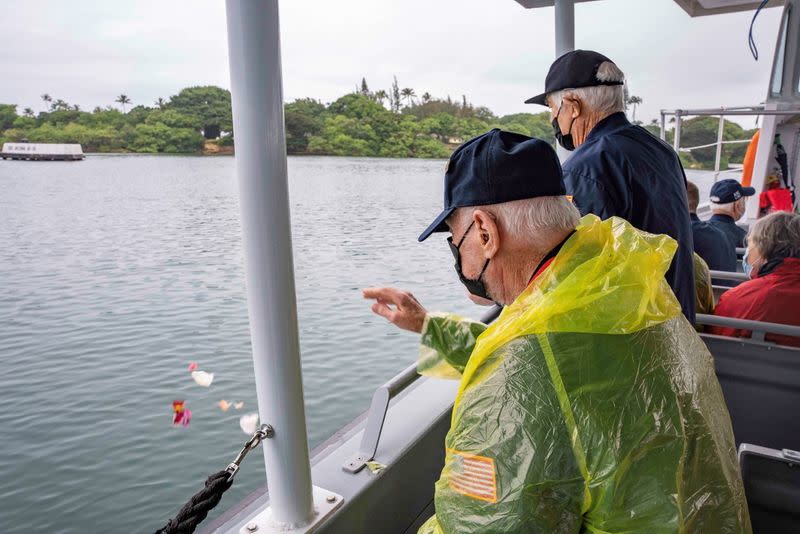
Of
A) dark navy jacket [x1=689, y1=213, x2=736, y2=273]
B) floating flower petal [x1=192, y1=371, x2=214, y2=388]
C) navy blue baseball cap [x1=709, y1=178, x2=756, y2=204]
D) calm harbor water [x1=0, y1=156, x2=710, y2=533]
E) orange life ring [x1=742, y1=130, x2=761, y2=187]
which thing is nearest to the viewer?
dark navy jacket [x1=689, y1=213, x2=736, y2=273]

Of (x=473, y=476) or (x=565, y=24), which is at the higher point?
(x=565, y=24)

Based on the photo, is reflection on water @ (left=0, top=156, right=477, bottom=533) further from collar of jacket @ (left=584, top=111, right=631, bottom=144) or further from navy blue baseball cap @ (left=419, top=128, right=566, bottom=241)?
collar of jacket @ (left=584, top=111, right=631, bottom=144)

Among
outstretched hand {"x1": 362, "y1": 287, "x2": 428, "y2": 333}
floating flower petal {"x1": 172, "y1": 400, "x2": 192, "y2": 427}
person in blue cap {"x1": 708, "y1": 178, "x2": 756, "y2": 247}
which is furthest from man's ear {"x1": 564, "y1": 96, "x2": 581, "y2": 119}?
person in blue cap {"x1": 708, "y1": 178, "x2": 756, "y2": 247}

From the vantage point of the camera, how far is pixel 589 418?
0.78m

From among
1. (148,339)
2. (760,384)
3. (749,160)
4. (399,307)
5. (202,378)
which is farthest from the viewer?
(148,339)

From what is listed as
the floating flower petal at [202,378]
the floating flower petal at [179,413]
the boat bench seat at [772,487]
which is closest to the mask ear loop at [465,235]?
the boat bench seat at [772,487]

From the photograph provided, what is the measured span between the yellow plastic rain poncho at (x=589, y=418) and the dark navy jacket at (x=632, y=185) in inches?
31.9

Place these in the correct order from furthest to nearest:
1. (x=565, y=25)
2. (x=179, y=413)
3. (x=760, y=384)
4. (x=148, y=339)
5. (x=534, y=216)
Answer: (x=148, y=339)
(x=565, y=25)
(x=760, y=384)
(x=179, y=413)
(x=534, y=216)

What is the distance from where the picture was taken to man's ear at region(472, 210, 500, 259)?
1018mm

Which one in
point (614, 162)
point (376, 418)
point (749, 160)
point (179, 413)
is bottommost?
point (179, 413)

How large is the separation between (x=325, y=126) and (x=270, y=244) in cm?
957

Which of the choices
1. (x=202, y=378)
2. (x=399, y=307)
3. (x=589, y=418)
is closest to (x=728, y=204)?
(x=399, y=307)

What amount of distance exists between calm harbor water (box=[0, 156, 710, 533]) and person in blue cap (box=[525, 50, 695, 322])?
588 millimetres

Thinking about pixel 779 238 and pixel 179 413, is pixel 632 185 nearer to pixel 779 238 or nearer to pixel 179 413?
pixel 779 238
